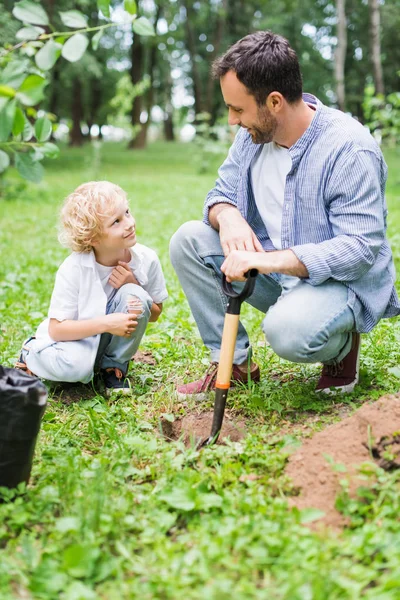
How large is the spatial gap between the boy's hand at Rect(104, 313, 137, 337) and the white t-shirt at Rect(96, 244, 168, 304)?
0.63 ft

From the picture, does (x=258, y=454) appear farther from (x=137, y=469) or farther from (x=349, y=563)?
(x=349, y=563)

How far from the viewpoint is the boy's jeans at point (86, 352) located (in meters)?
3.10

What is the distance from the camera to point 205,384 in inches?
121

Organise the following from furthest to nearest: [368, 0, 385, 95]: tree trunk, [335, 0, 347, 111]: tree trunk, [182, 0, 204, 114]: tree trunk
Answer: [182, 0, 204, 114]: tree trunk → [335, 0, 347, 111]: tree trunk → [368, 0, 385, 95]: tree trunk

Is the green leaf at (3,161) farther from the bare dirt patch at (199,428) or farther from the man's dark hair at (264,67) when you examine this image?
the bare dirt patch at (199,428)

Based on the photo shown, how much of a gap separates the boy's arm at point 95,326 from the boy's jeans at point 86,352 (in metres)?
0.08

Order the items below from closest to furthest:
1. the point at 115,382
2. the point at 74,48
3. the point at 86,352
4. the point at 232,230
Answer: the point at 74,48 < the point at 232,230 < the point at 86,352 < the point at 115,382

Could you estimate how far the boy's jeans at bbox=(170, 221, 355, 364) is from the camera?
2617mm

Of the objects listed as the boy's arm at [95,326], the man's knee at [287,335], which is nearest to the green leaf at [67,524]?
the man's knee at [287,335]

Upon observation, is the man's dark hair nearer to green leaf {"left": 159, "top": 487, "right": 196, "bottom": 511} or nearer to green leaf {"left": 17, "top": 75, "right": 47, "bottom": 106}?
green leaf {"left": 17, "top": 75, "right": 47, "bottom": 106}

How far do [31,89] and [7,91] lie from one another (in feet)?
0.30

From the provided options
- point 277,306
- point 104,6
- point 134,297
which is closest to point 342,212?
point 277,306

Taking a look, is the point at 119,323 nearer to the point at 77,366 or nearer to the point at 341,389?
the point at 77,366

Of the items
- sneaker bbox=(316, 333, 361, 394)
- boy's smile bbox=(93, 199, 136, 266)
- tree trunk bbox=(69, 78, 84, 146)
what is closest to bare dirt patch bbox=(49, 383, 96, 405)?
boy's smile bbox=(93, 199, 136, 266)
